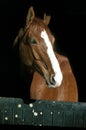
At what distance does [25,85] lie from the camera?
688 cm

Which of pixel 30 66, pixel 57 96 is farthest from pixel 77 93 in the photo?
pixel 30 66

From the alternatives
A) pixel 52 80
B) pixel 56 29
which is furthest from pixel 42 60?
pixel 56 29

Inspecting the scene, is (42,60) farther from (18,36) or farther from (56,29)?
(56,29)

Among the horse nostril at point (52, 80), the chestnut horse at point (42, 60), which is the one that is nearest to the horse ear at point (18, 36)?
the chestnut horse at point (42, 60)

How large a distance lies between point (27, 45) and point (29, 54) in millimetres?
90

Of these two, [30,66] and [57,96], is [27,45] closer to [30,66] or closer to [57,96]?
[30,66]

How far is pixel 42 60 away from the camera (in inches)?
252

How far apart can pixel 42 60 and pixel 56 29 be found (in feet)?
1.72

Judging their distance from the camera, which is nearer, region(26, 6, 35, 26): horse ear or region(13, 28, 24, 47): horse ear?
region(26, 6, 35, 26): horse ear

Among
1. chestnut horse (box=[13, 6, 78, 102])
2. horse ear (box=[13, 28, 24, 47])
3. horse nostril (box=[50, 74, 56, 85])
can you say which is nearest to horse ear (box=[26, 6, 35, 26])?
chestnut horse (box=[13, 6, 78, 102])

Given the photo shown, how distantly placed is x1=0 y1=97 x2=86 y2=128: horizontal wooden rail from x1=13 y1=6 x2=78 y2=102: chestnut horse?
0.10 meters

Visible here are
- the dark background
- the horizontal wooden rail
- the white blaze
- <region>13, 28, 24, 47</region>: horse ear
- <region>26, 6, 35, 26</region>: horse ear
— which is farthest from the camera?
the horizontal wooden rail

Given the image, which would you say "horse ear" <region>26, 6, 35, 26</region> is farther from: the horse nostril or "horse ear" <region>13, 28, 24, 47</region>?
the horse nostril

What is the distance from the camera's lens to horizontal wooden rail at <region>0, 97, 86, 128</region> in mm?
6902
